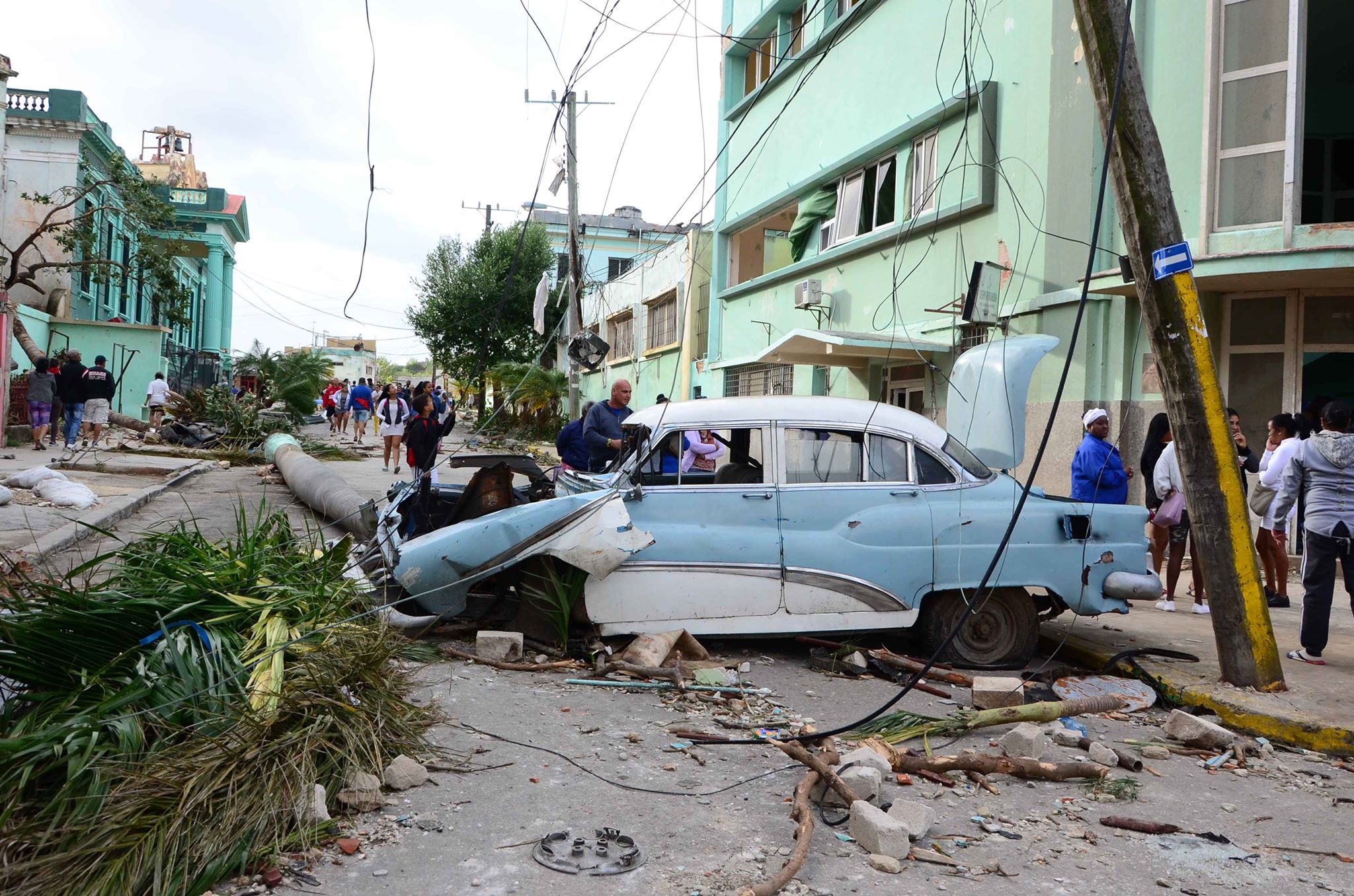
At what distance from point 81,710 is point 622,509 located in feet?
10.00

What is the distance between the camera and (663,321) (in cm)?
2847

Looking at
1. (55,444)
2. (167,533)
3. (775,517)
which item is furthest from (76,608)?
(55,444)

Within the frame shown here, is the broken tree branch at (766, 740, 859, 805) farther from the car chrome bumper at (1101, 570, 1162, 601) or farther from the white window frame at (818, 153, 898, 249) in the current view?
the white window frame at (818, 153, 898, 249)

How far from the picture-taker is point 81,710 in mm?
3590

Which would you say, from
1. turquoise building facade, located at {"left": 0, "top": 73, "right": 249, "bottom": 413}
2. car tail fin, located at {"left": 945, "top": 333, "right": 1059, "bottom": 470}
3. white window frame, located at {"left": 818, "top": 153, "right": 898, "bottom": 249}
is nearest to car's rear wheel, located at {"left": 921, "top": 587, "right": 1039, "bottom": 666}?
car tail fin, located at {"left": 945, "top": 333, "right": 1059, "bottom": 470}

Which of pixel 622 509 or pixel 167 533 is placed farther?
pixel 622 509

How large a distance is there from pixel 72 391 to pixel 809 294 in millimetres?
12714

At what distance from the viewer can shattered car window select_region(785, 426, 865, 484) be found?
6.44 metres

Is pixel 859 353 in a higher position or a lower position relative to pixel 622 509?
higher

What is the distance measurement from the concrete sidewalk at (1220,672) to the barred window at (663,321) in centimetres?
1932

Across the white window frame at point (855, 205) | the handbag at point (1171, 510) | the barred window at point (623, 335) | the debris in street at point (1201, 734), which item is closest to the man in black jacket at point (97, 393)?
the white window frame at point (855, 205)

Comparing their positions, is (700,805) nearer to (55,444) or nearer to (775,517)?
(775,517)

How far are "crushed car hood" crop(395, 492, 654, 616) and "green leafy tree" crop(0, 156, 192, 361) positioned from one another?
62.2 feet

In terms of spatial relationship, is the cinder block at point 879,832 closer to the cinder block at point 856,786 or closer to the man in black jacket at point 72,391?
the cinder block at point 856,786
